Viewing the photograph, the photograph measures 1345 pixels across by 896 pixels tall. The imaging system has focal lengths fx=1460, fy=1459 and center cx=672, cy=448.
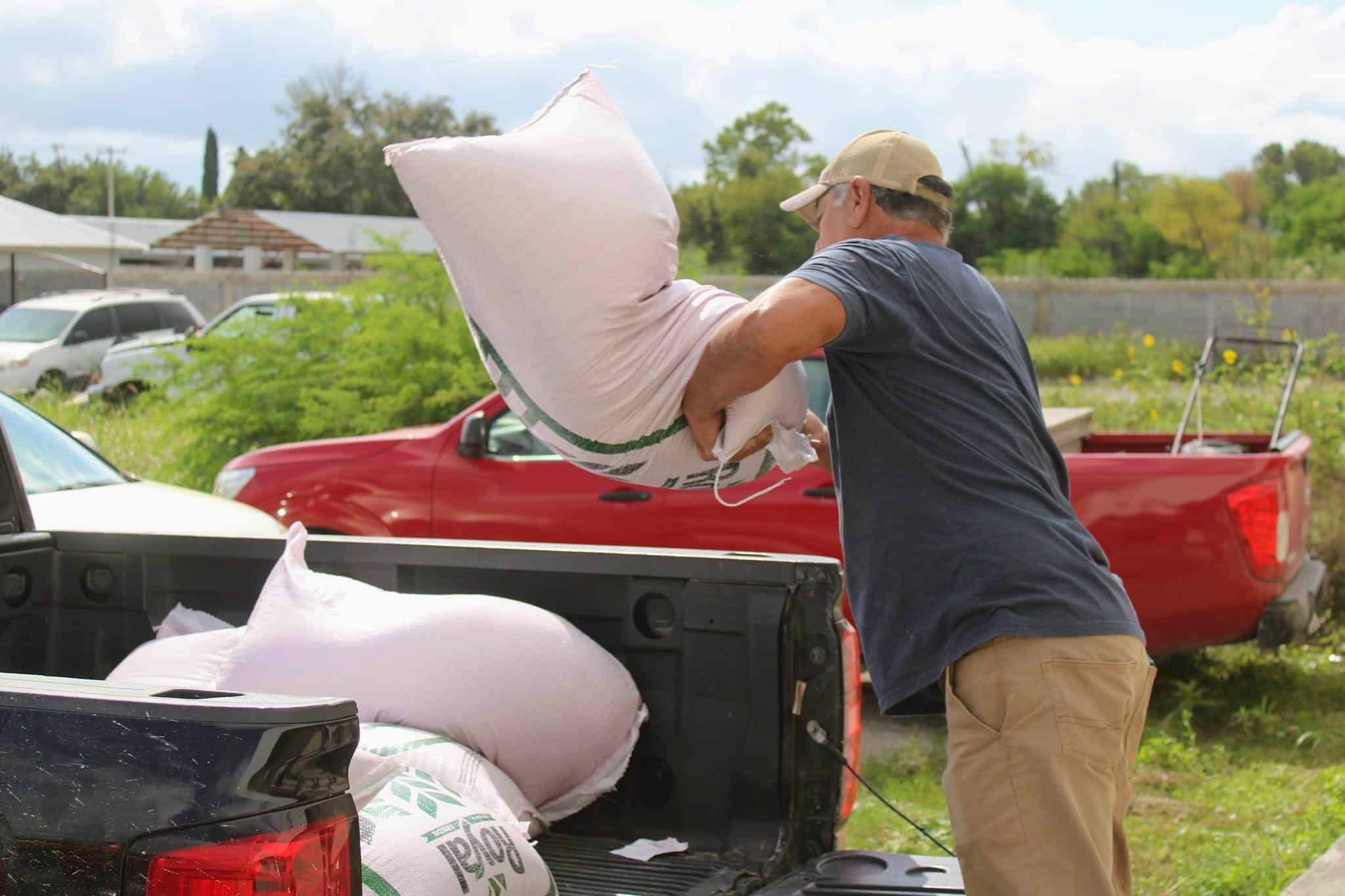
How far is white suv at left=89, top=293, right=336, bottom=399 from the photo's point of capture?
11461 millimetres

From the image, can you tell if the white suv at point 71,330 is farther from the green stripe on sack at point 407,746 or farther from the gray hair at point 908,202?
the gray hair at point 908,202

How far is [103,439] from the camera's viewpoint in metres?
13.3

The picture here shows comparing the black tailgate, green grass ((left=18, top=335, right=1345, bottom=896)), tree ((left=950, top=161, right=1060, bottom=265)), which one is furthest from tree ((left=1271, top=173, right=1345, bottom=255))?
the black tailgate

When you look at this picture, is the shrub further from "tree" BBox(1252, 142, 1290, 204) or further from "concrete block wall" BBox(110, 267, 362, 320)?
"tree" BBox(1252, 142, 1290, 204)

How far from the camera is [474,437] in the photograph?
695 cm

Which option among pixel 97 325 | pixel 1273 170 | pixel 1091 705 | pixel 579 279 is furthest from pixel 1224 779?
pixel 1273 170

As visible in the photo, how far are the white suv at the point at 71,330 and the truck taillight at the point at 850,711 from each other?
1785 centimetres

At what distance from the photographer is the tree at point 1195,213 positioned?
4509 cm

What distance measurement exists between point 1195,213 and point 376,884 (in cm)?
4746

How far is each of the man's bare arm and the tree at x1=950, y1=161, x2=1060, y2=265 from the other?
45710mm

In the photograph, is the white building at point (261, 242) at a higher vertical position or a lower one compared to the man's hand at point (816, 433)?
higher

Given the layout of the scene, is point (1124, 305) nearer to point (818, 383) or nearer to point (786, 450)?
point (818, 383)

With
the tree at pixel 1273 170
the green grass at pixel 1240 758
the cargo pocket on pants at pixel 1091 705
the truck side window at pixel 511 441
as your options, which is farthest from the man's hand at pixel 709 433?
the tree at pixel 1273 170

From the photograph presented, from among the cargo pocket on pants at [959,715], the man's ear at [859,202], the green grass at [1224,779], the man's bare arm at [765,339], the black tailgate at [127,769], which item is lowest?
the green grass at [1224,779]
